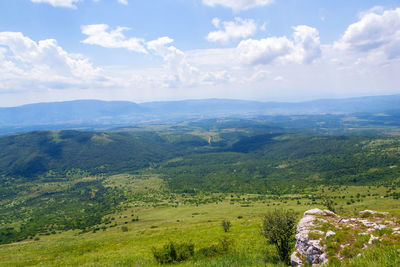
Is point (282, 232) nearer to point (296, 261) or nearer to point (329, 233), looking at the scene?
point (296, 261)

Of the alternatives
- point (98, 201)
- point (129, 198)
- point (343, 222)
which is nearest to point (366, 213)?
point (343, 222)

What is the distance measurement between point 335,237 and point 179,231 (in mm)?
41869

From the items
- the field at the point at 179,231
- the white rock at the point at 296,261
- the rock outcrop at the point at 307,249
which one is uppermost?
the rock outcrop at the point at 307,249

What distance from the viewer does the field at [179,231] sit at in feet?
85.4

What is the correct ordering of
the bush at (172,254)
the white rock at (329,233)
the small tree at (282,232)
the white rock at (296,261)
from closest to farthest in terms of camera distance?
1. the white rock at (329,233)
2. the white rock at (296,261)
3. the small tree at (282,232)
4. the bush at (172,254)

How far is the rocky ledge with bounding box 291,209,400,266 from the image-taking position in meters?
13.1

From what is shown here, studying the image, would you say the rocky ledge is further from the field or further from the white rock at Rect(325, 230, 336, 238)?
the field

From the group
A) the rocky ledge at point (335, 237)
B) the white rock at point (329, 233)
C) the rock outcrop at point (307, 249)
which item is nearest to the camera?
the rocky ledge at point (335, 237)

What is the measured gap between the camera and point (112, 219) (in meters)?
107

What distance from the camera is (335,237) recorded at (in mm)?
14375

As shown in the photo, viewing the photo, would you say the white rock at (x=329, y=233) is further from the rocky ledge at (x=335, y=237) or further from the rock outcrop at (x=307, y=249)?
the rock outcrop at (x=307, y=249)

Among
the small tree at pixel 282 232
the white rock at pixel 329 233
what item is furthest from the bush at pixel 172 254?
the white rock at pixel 329 233

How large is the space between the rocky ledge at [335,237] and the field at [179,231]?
2370 mm

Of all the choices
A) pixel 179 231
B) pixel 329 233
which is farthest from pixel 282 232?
pixel 179 231
